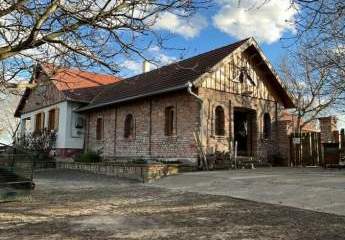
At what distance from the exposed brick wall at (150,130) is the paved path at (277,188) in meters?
4.08

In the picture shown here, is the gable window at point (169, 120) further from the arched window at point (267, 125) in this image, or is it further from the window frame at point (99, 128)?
the window frame at point (99, 128)

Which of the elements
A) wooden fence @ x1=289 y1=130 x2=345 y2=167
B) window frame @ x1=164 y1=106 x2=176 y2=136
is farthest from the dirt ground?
wooden fence @ x1=289 y1=130 x2=345 y2=167

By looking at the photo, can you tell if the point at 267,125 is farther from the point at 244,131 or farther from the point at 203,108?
the point at 203,108

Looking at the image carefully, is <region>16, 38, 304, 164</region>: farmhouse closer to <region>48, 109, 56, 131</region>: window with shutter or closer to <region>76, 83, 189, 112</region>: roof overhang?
<region>76, 83, 189, 112</region>: roof overhang

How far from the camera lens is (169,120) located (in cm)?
2052

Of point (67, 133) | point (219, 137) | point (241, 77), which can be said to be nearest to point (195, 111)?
point (219, 137)

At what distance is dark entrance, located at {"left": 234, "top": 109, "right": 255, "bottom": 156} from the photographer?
21.7 metres

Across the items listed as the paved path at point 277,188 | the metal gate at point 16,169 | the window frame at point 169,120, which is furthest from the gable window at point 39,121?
the metal gate at point 16,169

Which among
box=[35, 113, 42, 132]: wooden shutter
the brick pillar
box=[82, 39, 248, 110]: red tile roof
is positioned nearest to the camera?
box=[82, 39, 248, 110]: red tile roof

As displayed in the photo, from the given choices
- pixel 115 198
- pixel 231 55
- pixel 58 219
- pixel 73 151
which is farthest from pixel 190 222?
pixel 73 151

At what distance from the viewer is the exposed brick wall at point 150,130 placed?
62.7ft

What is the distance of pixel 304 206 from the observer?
29.5ft

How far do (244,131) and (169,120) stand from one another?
4303mm

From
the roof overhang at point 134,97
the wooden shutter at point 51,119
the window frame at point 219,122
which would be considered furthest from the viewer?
the wooden shutter at point 51,119
